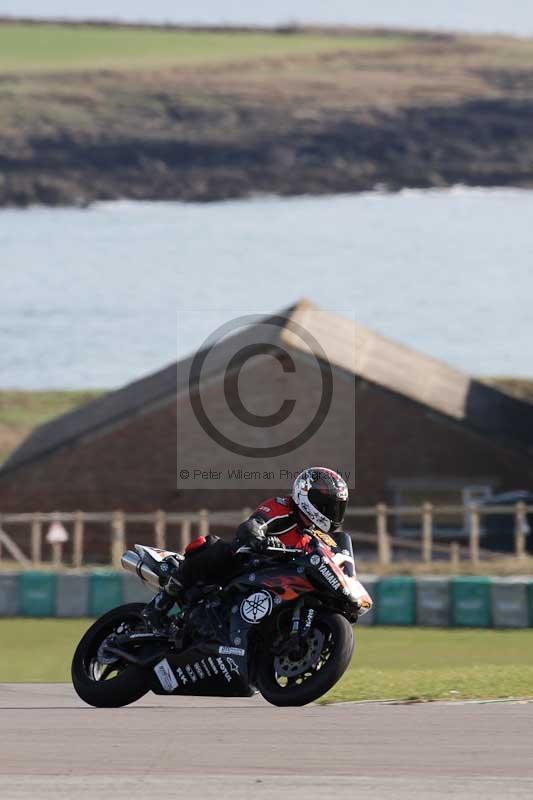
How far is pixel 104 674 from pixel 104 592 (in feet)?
37.3

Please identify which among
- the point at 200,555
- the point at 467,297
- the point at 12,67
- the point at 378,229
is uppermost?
the point at 12,67

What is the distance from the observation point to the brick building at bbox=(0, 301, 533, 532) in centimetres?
3706

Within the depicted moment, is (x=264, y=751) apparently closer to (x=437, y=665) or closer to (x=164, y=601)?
(x=164, y=601)

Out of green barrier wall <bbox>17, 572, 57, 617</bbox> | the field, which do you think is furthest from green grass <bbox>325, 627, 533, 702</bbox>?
green barrier wall <bbox>17, 572, 57, 617</bbox>

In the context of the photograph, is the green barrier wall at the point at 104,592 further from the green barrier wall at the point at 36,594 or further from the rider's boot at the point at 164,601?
the rider's boot at the point at 164,601

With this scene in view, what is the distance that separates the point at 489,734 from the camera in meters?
11.8

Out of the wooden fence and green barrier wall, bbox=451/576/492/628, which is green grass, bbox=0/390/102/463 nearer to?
the wooden fence

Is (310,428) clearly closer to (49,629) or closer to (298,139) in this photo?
(49,629)

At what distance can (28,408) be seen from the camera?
193 ft

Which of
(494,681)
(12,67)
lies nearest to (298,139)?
(12,67)

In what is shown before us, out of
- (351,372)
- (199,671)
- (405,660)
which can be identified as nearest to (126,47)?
(351,372)

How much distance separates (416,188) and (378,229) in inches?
1280

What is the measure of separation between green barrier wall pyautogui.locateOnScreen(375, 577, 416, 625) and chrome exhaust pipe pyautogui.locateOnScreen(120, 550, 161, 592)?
1048 centimetres

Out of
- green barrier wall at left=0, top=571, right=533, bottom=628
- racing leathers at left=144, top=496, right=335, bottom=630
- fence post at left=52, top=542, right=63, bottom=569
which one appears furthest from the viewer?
fence post at left=52, top=542, right=63, bottom=569
